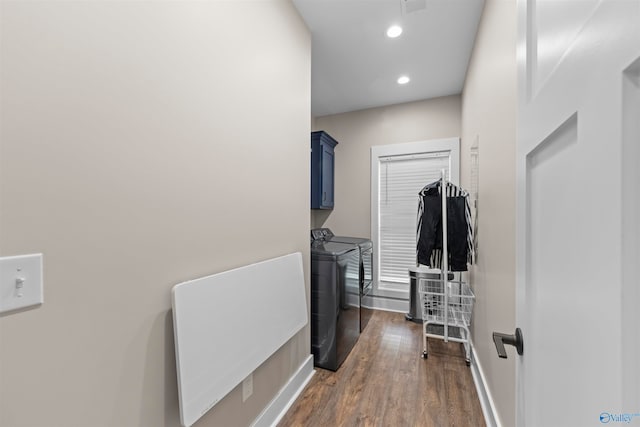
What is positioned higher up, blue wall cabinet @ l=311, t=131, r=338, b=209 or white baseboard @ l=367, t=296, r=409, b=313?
blue wall cabinet @ l=311, t=131, r=338, b=209

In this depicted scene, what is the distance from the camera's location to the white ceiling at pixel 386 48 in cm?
191

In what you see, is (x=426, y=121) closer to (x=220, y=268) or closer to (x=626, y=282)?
(x=220, y=268)

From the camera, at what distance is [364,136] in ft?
11.9

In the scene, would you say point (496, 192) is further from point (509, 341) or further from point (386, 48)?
point (386, 48)

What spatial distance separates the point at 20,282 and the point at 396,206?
3365 millimetres

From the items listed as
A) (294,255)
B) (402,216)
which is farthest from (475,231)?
(294,255)

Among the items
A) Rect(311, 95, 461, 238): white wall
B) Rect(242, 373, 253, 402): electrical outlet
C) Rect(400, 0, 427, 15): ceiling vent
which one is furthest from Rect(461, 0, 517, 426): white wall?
Rect(242, 373, 253, 402): electrical outlet

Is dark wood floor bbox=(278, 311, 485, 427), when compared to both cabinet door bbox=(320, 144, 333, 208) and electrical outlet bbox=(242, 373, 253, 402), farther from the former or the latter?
cabinet door bbox=(320, 144, 333, 208)

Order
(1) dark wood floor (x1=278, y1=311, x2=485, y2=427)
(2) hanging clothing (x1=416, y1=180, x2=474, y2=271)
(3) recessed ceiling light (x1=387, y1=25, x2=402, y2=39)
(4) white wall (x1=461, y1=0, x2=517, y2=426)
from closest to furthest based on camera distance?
(4) white wall (x1=461, y1=0, x2=517, y2=426), (1) dark wood floor (x1=278, y1=311, x2=485, y2=427), (3) recessed ceiling light (x1=387, y1=25, x2=402, y2=39), (2) hanging clothing (x1=416, y1=180, x2=474, y2=271)

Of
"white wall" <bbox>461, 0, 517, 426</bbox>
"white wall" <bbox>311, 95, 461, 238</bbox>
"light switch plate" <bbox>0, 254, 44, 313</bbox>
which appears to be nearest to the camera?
"light switch plate" <bbox>0, 254, 44, 313</bbox>

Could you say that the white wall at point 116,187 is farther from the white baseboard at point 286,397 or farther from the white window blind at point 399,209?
the white window blind at point 399,209

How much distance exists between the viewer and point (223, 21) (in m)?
1.25

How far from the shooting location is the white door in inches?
12.6

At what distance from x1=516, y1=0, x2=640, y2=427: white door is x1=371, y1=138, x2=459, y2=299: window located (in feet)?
9.07
